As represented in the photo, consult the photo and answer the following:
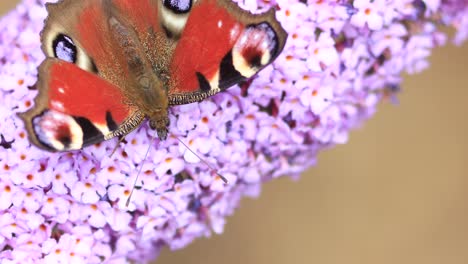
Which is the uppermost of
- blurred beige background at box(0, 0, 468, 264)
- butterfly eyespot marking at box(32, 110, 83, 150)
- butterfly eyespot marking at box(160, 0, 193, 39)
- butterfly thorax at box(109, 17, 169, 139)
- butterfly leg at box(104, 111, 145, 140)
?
blurred beige background at box(0, 0, 468, 264)

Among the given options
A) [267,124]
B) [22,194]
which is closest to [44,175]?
[22,194]

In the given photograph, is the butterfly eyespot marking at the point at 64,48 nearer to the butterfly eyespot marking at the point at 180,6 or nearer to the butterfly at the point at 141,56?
the butterfly at the point at 141,56

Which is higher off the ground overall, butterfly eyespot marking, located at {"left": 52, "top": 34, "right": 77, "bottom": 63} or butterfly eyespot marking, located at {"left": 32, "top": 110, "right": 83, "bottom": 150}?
butterfly eyespot marking, located at {"left": 52, "top": 34, "right": 77, "bottom": 63}

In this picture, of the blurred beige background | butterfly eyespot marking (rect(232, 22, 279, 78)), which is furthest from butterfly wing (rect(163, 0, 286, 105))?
the blurred beige background

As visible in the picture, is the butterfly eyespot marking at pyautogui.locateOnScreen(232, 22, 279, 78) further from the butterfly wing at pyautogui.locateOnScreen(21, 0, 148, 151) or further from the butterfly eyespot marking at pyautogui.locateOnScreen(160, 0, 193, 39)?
the butterfly wing at pyautogui.locateOnScreen(21, 0, 148, 151)

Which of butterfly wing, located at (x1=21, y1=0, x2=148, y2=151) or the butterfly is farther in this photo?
the butterfly

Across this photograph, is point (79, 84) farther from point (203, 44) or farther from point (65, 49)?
point (203, 44)

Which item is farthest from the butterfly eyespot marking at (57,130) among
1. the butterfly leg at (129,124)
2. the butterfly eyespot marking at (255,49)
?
the butterfly eyespot marking at (255,49)
